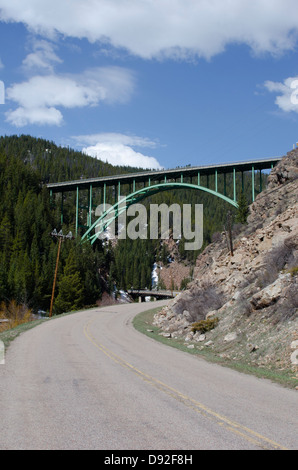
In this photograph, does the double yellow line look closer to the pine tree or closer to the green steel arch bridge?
the green steel arch bridge

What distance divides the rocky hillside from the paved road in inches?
86.2

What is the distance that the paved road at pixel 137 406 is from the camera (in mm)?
4852

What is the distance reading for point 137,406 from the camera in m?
6.59

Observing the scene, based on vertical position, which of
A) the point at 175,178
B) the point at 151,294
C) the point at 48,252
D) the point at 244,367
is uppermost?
the point at 175,178

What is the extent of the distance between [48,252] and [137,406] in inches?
2640

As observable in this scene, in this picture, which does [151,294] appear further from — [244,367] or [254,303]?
[244,367]

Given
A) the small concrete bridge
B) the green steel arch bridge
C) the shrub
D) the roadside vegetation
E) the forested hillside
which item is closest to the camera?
the roadside vegetation

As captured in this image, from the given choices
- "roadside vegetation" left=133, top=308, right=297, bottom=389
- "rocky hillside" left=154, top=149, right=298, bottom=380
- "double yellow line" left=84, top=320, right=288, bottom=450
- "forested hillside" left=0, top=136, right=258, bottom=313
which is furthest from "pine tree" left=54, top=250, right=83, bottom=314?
"double yellow line" left=84, top=320, right=288, bottom=450

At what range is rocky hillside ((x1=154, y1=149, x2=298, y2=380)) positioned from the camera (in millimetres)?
12711

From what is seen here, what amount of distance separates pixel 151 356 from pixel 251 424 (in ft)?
26.3

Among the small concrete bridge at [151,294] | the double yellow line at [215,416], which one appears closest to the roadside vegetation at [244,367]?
the double yellow line at [215,416]

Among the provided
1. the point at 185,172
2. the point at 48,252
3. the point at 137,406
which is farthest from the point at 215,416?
the point at 48,252

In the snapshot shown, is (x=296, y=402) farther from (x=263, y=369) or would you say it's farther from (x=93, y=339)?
(x=93, y=339)

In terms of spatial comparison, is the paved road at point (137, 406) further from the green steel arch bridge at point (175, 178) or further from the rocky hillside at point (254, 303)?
the green steel arch bridge at point (175, 178)
